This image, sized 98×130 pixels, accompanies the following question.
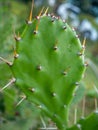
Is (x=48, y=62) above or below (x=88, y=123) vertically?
above

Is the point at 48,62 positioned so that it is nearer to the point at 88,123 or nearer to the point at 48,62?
the point at 48,62

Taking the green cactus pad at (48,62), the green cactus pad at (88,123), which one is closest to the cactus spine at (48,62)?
the green cactus pad at (48,62)

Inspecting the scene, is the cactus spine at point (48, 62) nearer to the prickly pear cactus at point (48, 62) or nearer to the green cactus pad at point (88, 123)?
the prickly pear cactus at point (48, 62)

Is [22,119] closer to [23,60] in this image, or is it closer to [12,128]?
[12,128]

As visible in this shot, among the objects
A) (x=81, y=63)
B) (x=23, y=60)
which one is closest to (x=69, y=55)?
(x=81, y=63)

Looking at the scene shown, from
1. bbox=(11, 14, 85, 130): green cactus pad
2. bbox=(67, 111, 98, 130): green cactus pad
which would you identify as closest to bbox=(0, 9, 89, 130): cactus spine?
bbox=(11, 14, 85, 130): green cactus pad

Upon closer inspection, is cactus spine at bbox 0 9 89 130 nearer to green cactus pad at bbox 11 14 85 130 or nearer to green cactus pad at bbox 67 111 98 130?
green cactus pad at bbox 11 14 85 130

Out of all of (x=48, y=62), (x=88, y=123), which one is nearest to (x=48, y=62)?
(x=48, y=62)
